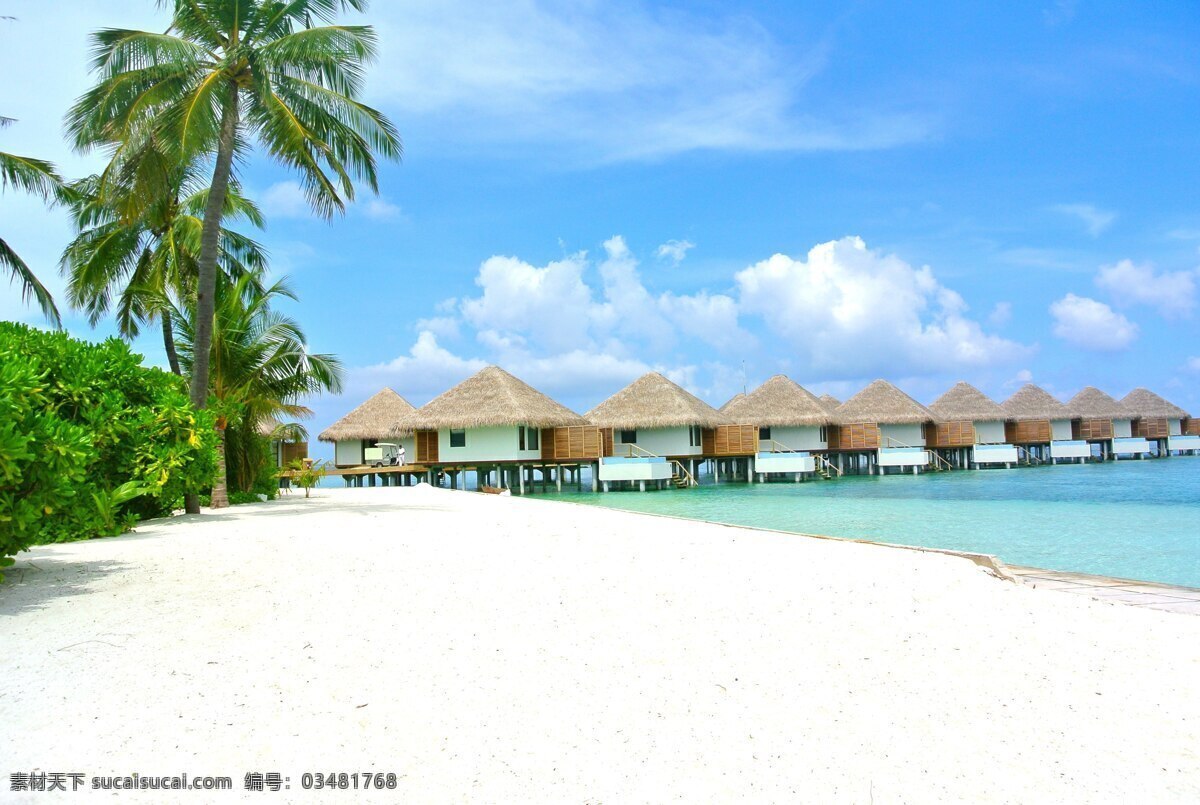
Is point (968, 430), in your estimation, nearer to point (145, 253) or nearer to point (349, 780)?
point (145, 253)

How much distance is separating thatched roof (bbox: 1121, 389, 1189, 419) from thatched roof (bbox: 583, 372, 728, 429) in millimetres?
32838

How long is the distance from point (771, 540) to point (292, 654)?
16.4ft

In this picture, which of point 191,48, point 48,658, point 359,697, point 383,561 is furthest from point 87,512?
point 191,48

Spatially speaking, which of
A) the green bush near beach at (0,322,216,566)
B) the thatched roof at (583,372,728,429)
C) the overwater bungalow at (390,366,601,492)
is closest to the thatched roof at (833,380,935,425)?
the thatched roof at (583,372,728,429)

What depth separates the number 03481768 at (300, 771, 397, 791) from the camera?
3.02 m

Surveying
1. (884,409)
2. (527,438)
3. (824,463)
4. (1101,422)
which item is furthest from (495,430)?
(1101,422)

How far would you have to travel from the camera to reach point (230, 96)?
12.2 meters

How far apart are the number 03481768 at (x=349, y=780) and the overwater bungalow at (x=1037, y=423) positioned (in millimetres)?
46678

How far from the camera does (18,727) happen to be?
10.9 feet

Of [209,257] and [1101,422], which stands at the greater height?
[209,257]

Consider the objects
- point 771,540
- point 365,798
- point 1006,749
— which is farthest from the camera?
point 771,540

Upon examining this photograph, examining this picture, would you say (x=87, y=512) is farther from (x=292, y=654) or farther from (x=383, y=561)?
(x=292, y=654)

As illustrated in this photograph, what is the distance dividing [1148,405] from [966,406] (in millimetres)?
17194

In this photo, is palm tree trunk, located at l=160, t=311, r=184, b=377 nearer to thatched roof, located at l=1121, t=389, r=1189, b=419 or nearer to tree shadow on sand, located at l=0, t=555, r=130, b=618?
tree shadow on sand, located at l=0, t=555, r=130, b=618
